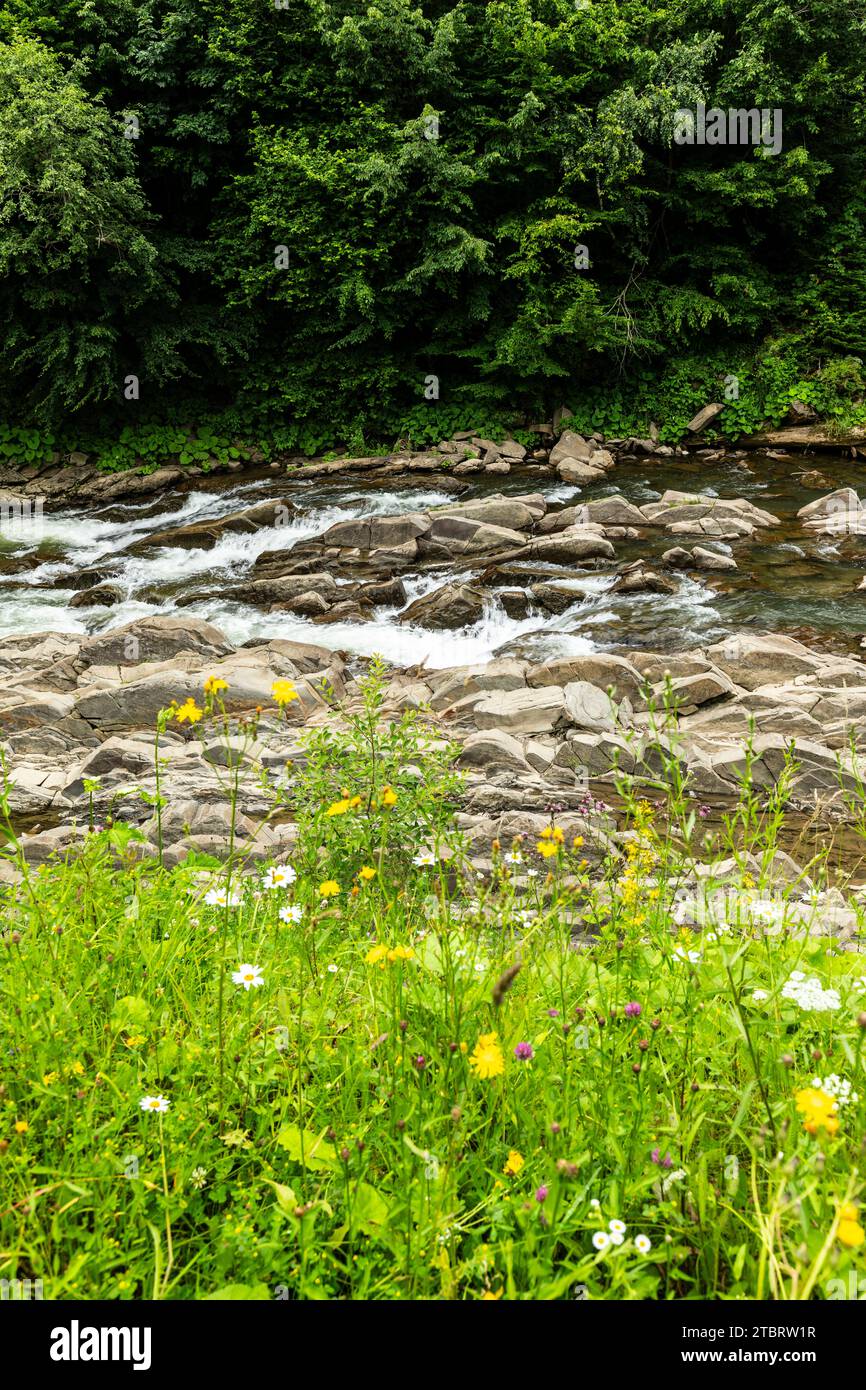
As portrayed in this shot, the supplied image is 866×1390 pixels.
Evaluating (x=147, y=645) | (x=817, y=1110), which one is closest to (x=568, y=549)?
(x=147, y=645)

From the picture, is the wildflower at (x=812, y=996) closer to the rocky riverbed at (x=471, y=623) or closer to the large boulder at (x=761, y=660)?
the rocky riverbed at (x=471, y=623)

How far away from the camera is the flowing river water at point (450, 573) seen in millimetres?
8664

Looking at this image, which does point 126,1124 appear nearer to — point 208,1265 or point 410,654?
point 208,1265

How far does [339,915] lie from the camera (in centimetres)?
265

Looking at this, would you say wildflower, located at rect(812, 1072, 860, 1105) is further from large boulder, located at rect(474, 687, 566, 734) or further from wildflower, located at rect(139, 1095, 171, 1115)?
large boulder, located at rect(474, 687, 566, 734)

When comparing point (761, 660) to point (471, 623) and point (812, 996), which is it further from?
point (812, 996)

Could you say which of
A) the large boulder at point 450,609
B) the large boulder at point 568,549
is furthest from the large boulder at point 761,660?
the large boulder at point 568,549

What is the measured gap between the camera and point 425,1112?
64.0 inches

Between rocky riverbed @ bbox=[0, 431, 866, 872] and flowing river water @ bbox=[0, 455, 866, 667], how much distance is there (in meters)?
0.05

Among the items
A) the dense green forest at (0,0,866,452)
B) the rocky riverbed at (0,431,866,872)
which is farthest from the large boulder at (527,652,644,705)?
the dense green forest at (0,0,866,452)

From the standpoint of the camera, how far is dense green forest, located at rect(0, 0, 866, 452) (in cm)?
1494

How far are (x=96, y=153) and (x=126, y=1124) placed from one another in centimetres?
1660

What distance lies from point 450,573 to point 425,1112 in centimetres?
916

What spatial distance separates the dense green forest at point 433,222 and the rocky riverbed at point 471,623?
197cm
